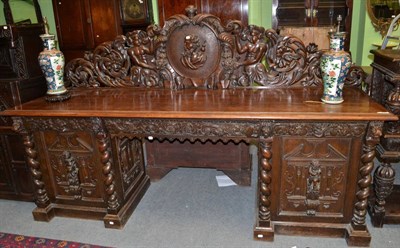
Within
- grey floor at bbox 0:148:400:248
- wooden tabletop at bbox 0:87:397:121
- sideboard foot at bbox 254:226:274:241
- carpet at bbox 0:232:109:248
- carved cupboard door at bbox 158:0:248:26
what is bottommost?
grey floor at bbox 0:148:400:248

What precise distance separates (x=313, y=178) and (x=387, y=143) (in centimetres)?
49

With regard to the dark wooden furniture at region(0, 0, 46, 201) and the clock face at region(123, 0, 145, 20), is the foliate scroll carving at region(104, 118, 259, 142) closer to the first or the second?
the dark wooden furniture at region(0, 0, 46, 201)

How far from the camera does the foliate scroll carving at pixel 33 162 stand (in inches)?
81.6

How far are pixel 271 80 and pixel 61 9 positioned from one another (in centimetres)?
398

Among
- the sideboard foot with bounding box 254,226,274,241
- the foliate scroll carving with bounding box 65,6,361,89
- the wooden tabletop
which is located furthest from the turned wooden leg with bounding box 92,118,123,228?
the sideboard foot with bounding box 254,226,274,241

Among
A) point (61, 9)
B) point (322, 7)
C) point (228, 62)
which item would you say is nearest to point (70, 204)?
point (228, 62)

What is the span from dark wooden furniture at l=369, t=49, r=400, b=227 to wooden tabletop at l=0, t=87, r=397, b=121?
0.51 ft

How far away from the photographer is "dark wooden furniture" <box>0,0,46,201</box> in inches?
87.7

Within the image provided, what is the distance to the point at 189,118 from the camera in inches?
70.5

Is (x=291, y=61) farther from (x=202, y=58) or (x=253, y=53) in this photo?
(x=202, y=58)

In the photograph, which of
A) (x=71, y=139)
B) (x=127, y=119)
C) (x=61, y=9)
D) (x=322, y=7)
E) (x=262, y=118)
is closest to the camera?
(x=262, y=118)

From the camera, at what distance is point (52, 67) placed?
2.06 metres

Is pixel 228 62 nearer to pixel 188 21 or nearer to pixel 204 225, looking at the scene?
pixel 188 21

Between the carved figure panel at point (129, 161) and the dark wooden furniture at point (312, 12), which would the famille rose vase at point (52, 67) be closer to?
the carved figure panel at point (129, 161)
